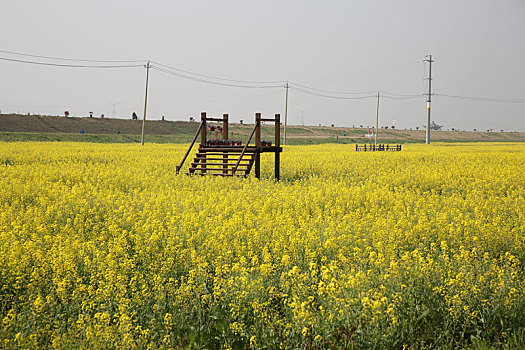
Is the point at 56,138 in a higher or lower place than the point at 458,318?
higher

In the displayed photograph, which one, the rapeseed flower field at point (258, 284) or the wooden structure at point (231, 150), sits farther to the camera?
the wooden structure at point (231, 150)

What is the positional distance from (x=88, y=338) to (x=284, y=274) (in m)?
2.16

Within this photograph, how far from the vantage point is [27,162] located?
835 inches

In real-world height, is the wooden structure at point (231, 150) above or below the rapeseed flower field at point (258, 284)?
above

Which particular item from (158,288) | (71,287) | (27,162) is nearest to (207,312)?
(158,288)

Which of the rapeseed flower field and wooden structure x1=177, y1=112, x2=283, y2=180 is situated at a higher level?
wooden structure x1=177, y1=112, x2=283, y2=180

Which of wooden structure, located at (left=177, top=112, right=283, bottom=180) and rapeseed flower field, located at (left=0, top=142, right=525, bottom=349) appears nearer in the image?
rapeseed flower field, located at (left=0, top=142, right=525, bottom=349)

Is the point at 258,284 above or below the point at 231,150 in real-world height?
below

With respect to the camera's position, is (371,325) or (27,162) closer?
(371,325)

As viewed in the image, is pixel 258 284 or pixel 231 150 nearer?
pixel 258 284

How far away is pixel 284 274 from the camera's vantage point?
4.94 metres

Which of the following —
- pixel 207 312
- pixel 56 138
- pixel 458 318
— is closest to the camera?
pixel 458 318

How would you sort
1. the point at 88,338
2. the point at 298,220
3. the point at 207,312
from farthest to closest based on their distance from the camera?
1. the point at 298,220
2. the point at 207,312
3. the point at 88,338

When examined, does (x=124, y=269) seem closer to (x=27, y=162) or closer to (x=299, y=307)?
(x=299, y=307)
